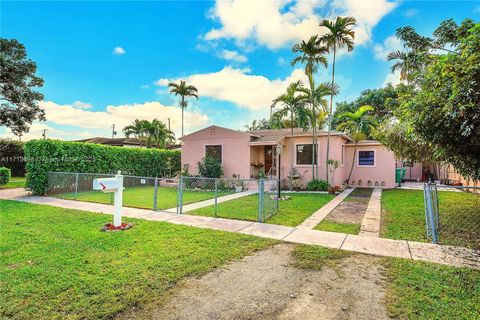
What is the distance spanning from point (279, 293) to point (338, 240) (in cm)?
275

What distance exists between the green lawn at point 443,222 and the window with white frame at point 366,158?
7037mm

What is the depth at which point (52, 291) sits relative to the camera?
9.99 feet

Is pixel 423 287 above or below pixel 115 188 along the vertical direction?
below

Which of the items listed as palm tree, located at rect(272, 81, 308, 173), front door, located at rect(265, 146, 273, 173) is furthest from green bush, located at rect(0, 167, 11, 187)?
palm tree, located at rect(272, 81, 308, 173)

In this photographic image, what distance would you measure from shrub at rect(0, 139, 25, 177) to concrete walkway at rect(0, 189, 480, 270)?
20.5 meters

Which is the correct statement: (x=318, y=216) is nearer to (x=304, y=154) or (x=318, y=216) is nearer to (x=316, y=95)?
(x=304, y=154)

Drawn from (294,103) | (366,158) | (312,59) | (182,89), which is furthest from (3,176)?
(366,158)

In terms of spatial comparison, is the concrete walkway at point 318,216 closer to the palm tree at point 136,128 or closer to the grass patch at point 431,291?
the grass patch at point 431,291

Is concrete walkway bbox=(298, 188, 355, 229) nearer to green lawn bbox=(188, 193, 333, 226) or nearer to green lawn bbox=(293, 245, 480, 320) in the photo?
green lawn bbox=(188, 193, 333, 226)

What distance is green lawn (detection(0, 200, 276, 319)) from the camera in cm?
283

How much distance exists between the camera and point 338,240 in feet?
17.7

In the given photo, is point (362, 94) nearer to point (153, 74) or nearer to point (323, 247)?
point (153, 74)

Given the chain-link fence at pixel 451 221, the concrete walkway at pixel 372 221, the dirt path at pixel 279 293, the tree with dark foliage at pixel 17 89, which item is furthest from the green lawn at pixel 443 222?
the tree with dark foliage at pixel 17 89

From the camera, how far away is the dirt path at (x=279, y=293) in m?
2.75
